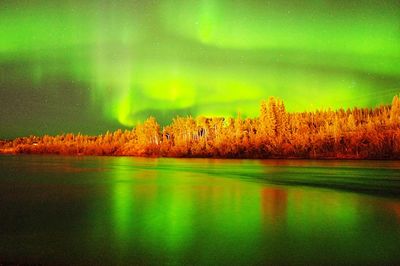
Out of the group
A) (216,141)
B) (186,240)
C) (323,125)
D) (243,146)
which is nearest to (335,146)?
(323,125)

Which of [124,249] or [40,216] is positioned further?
[40,216]

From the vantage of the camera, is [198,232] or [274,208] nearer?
[198,232]

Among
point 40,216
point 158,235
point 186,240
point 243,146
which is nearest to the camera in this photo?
point 186,240

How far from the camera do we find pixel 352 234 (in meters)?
14.0

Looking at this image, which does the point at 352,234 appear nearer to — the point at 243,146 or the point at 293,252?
the point at 293,252

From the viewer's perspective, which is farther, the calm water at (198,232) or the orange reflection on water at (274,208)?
the orange reflection on water at (274,208)

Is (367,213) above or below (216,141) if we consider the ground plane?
below

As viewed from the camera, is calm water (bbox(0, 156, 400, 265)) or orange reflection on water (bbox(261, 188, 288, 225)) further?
orange reflection on water (bbox(261, 188, 288, 225))

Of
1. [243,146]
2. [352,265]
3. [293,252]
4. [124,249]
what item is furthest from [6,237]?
[243,146]

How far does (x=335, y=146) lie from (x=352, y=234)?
519 feet

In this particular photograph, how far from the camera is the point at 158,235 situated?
13750 millimetres

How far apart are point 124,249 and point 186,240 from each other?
93.4 inches

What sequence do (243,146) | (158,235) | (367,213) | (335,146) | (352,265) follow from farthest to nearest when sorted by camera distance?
(243,146), (335,146), (367,213), (158,235), (352,265)

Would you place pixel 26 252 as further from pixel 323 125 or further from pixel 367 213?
pixel 323 125
